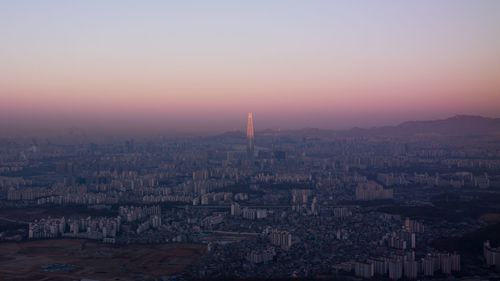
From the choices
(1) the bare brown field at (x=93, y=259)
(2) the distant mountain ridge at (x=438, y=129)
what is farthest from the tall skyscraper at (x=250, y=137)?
(1) the bare brown field at (x=93, y=259)

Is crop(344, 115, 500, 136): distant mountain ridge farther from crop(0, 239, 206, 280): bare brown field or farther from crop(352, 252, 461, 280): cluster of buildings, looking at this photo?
crop(0, 239, 206, 280): bare brown field

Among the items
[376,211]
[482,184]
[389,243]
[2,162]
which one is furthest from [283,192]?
[2,162]

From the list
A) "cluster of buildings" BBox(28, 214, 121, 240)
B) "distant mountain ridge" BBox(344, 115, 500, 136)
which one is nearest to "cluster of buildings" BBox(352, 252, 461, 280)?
"cluster of buildings" BBox(28, 214, 121, 240)

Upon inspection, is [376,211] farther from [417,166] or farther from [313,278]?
[417,166]

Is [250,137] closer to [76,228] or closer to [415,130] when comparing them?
[415,130]

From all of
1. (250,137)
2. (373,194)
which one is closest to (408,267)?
(373,194)

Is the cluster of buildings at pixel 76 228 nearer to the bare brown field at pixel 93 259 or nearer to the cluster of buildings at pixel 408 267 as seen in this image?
the bare brown field at pixel 93 259

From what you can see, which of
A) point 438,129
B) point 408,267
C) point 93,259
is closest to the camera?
point 408,267

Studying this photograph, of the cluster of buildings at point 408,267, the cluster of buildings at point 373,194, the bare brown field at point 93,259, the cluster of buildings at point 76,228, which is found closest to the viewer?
the cluster of buildings at point 408,267
